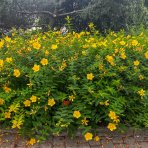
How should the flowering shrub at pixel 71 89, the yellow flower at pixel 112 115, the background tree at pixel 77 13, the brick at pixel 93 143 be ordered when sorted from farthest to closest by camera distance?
the background tree at pixel 77 13 → the brick at pixel 93 143 → the flowering shrub at pixel 71 89 → the yellow flower at pixel 112 115

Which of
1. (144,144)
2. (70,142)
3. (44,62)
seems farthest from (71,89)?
(144,144)

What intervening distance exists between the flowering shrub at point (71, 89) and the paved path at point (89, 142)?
Answer: 0.10m

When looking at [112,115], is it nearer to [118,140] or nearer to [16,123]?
[118,140]

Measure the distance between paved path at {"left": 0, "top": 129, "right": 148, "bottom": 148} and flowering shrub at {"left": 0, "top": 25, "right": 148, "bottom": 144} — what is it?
0.10 m

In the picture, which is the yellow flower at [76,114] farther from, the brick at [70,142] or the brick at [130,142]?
the brick at [130,142]

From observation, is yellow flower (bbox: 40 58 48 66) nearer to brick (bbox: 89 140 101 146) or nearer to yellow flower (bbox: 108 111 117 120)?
yellow flower (bbox: 108 111 117 120)

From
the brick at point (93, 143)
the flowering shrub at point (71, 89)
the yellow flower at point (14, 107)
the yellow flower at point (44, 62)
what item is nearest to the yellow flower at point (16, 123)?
the flowering shrub at point (71, 89)

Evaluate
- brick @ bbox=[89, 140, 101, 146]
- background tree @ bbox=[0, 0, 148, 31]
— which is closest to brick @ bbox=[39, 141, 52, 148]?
brick @ bbox=[89, 140, 101, 146]

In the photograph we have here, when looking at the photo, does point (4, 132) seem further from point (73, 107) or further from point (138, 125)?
point (138, 125)

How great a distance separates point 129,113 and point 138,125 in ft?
0.52

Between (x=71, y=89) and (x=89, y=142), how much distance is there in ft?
1.92

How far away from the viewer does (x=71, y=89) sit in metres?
3.15

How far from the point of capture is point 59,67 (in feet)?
10.6

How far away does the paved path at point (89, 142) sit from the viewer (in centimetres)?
319
